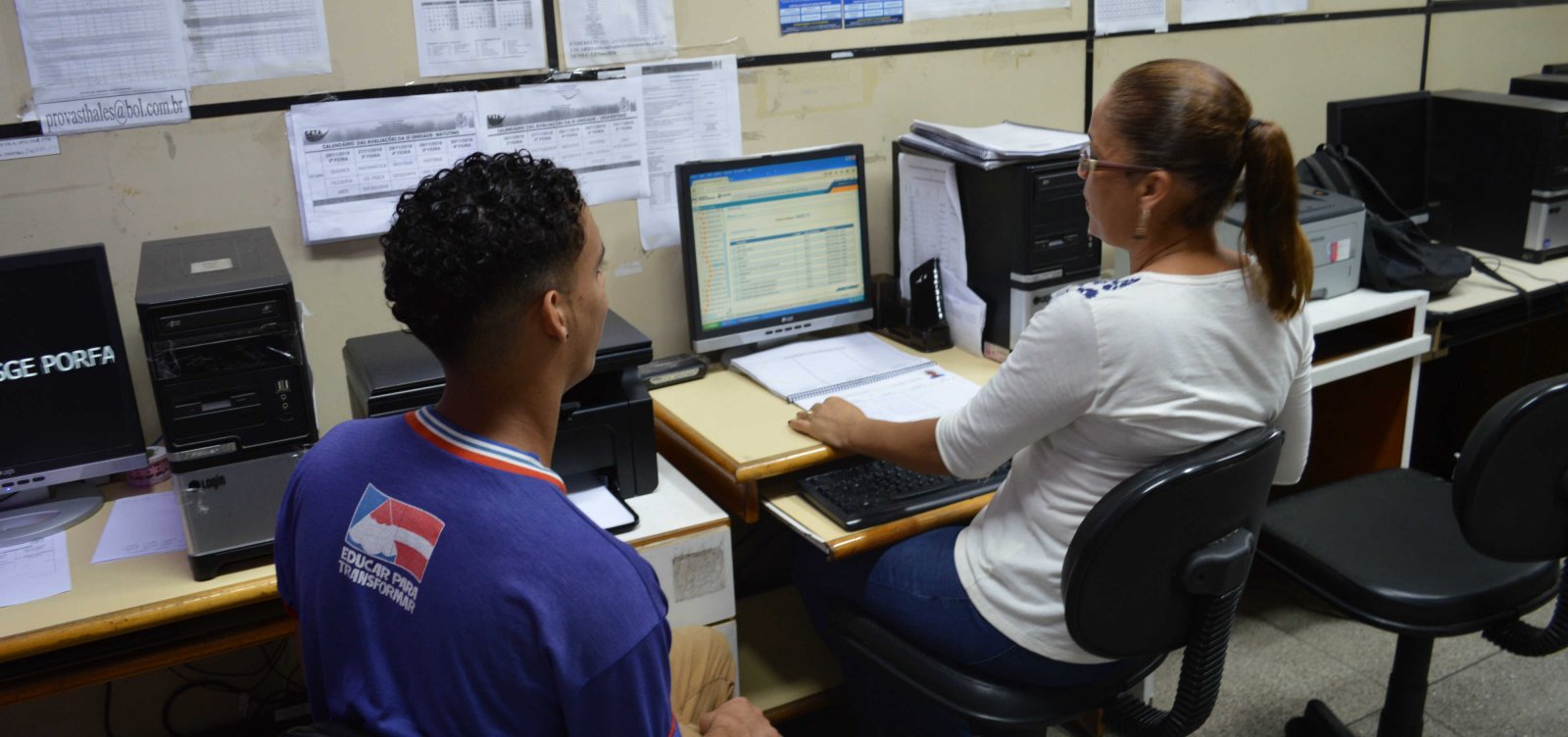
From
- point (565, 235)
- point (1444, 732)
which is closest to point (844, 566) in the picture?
point (565, 235)

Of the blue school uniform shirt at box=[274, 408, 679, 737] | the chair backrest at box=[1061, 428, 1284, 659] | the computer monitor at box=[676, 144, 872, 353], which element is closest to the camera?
the blue school uniform shirt at box=[274, 408, 679, 737]

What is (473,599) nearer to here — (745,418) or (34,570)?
(34,570)

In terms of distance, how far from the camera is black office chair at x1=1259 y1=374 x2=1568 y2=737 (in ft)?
5.44

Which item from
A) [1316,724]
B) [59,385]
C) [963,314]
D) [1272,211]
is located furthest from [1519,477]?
[59,385]

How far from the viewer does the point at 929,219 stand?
2.39 meters

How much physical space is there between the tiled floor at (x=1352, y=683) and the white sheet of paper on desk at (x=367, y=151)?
1.30 metres

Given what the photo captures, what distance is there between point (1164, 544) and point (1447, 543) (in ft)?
2.50

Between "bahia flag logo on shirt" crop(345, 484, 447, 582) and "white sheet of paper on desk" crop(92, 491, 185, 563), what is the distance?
2.37 feet

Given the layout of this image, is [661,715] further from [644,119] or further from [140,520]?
[644,119]

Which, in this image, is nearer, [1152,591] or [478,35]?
[1152,591]

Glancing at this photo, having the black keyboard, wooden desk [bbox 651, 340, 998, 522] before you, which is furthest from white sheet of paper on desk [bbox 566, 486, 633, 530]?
the black keyboard

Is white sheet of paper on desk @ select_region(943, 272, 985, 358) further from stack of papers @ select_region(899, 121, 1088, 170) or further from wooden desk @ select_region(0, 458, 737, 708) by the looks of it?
wooden desk @ select_region(0, 458, 737, 708)

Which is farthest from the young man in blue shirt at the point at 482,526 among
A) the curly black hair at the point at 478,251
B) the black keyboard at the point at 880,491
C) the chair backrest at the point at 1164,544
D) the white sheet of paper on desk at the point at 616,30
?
the white sheet of paper on desk at the point at 616,30

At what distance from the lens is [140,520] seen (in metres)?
1.76
